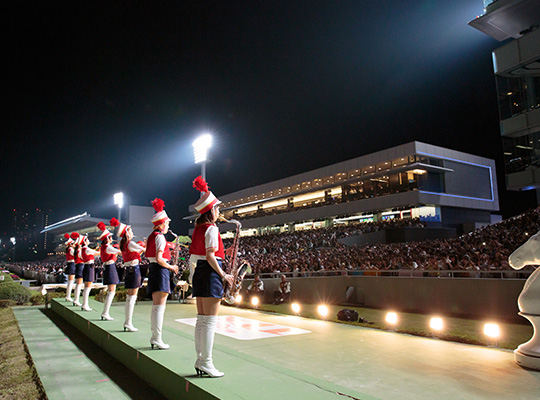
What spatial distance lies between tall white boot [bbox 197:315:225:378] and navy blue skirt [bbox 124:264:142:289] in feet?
11.6

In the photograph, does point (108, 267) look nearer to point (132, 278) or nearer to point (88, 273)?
point (132, 278)

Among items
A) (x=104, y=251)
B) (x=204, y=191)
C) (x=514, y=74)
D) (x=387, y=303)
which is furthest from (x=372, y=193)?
(x=204, y=191)

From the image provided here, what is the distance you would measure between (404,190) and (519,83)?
1407cm

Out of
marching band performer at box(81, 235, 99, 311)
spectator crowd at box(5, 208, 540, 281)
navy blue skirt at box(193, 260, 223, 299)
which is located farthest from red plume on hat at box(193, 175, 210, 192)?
marching band performer at box(81, 235, 99, 311)

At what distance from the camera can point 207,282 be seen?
4.23 m

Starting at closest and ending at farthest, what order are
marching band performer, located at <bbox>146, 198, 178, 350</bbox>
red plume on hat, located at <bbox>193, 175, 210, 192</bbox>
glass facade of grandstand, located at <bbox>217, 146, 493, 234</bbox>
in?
red plume on hat, located at <bbox>193, 175, 210, 192</bbox>
marching band performer, located at <bbox>146, 198, 178, 350</bbox>
glass facade of grandstand, located at <bbox>217, 146, 493, 234</bbox>

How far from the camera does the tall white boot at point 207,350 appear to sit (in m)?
3.91

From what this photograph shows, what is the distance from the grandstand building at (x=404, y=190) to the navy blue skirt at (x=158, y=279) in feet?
Answer: 105

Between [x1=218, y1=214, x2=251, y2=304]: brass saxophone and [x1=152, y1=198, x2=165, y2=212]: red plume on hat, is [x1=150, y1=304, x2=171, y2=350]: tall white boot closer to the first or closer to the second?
[x1=218, y1=214, x2=251, y2=304]: brass saxophone

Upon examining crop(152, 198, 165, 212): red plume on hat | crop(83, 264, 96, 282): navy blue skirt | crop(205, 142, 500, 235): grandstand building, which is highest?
crop(205, 142, 500, 235): grandstand building

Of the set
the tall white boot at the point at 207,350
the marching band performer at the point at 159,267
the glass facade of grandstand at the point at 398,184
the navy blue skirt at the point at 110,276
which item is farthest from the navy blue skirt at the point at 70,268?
the glass facade of grandstand at the point at 398,184

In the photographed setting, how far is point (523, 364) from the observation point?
477cm

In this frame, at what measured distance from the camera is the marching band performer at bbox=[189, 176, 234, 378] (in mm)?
4004

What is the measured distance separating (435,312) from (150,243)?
10.2 meters
